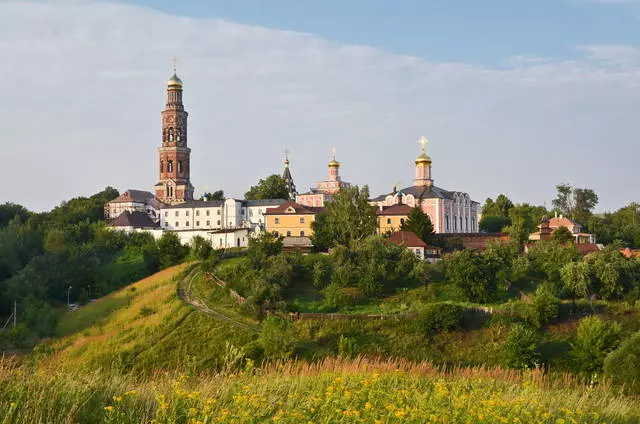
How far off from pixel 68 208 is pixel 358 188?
39.9 m

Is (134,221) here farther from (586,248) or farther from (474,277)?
(586,248)

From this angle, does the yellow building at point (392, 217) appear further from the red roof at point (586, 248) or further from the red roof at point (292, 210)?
the red roof at point (586, 248)

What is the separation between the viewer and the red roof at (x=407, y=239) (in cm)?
5044

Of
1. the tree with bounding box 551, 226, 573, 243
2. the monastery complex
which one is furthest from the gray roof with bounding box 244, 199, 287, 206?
the tree with bounding box 551, 226, 573, 243

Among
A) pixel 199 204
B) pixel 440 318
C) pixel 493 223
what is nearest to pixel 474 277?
pixel 440 318

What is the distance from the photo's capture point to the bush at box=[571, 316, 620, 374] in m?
31.2

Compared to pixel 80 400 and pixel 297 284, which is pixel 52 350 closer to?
pixel 297 284

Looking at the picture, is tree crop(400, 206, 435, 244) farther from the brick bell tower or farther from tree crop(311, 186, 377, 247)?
the brick bell tower

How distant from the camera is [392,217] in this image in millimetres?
61781

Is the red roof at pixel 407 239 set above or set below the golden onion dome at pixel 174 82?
below

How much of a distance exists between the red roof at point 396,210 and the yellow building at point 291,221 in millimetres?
5699

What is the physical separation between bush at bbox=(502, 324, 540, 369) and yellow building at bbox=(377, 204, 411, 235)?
28094 millimetres

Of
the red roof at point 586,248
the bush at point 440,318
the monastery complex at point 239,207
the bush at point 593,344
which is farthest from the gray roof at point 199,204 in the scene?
the bush at point 593,344

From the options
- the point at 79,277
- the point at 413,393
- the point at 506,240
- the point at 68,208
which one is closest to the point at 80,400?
the point at 413,393
